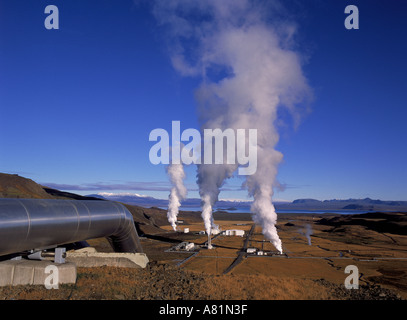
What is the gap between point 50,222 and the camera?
15.0m

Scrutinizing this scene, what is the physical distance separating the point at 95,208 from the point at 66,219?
345 centimetres

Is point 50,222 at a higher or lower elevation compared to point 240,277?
higher

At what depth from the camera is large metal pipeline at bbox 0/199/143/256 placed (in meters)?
13.1

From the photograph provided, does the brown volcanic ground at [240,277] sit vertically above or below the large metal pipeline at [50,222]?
below

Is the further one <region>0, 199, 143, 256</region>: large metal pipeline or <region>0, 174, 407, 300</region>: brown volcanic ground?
<region>0, 174, 407, 300</region>: brown volcanic ground

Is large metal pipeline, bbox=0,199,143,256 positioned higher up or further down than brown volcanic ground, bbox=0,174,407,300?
higher up

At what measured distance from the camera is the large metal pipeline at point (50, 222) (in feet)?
42.9

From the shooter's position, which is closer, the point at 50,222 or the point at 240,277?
the point at 50,222

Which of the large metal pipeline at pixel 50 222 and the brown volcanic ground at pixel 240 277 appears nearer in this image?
the large metal pipeline at pixel 50 222

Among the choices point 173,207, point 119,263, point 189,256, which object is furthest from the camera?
point 173,207

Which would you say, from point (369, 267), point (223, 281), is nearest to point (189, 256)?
point (369, 267)
